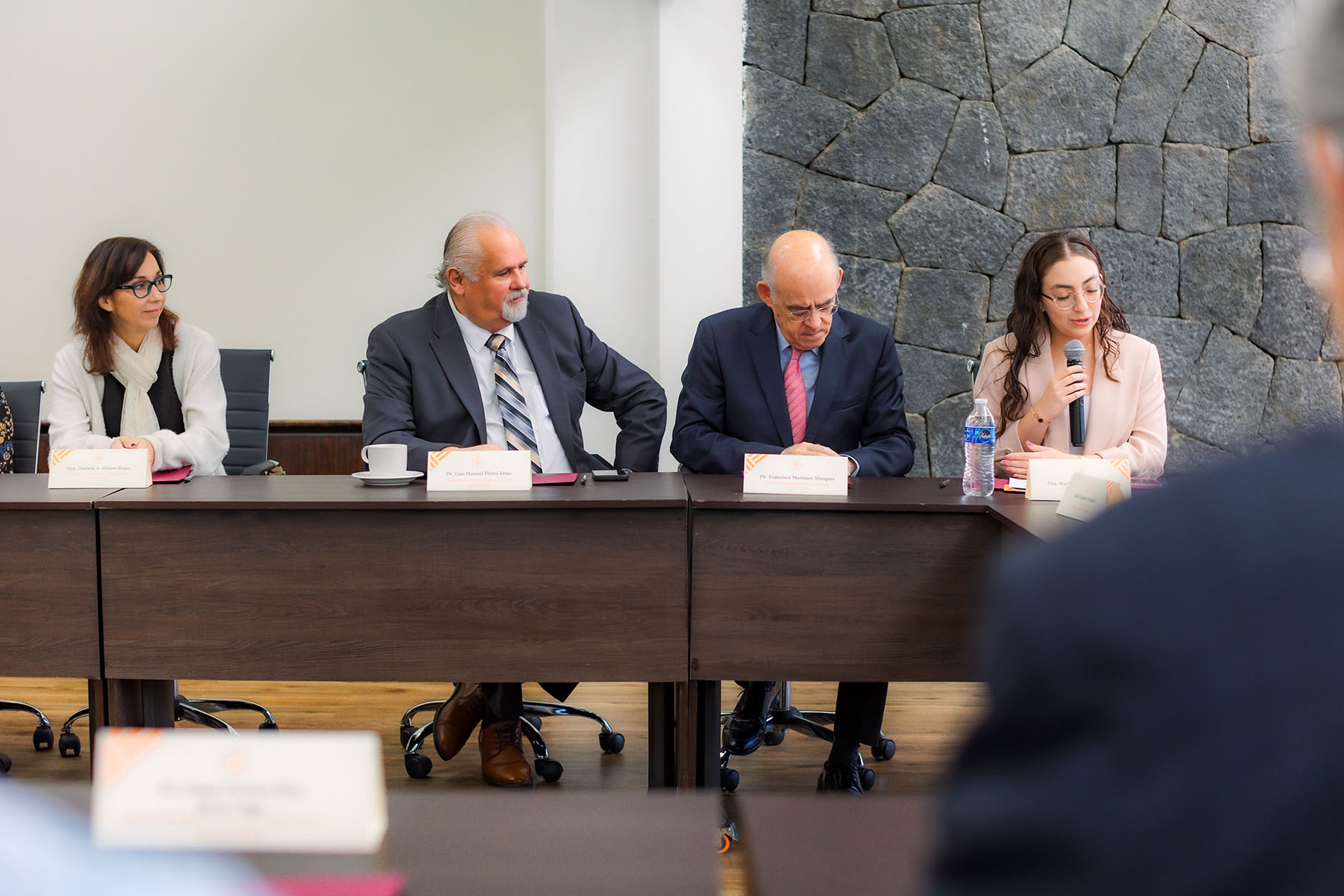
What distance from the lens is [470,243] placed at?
2816mm

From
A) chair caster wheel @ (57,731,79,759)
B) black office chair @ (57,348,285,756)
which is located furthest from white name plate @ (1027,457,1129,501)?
chair caster wheel @ (57,731,79,759)

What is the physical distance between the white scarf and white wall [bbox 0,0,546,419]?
5.22 ft

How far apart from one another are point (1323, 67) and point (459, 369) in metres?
2.59

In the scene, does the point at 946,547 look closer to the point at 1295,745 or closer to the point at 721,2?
the point at 1295,745

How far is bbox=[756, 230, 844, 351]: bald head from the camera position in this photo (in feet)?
8.86

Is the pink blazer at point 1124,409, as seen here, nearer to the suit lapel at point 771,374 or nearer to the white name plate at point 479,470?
the suit lapel at point 771,374

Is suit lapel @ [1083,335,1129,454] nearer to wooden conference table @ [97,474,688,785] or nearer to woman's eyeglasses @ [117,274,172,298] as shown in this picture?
wooden conference table @ [97,474,688,785]

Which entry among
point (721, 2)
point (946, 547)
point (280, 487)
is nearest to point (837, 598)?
point (946, 547)

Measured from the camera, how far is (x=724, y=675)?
2.12 m

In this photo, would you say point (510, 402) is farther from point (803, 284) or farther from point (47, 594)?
point (47, 594)

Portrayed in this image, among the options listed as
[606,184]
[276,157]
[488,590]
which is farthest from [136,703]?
[276,157]

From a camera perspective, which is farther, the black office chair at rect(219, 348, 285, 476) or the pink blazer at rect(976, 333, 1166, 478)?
the black office chair at rect(219, 348, 285, 476)

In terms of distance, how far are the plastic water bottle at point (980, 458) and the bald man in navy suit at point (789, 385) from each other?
1.20 ft

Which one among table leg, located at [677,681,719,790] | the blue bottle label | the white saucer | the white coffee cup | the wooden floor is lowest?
the wooden floor
